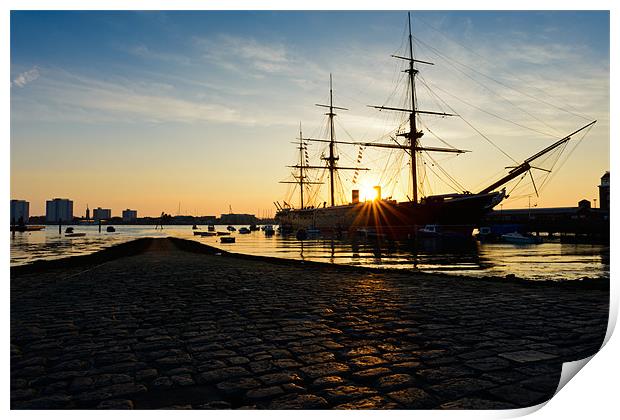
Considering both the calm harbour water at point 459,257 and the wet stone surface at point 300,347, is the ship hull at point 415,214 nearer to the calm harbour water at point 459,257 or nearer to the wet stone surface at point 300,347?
the calm harbour water at point 459,257

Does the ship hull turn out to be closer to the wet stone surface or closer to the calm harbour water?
the calm harbour water

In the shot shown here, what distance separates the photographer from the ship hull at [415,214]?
51750mm

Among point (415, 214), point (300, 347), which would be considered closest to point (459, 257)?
point (300, 347)

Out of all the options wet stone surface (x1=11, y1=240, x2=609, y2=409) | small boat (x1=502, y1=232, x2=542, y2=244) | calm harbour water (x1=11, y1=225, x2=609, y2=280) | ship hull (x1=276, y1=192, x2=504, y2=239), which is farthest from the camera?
ship hull (x1=276, y1=192, x2=504, y2=239)

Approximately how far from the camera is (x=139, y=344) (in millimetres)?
4988

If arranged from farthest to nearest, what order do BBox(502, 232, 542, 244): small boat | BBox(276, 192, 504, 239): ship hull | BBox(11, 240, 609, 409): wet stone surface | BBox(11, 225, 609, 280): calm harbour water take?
BBox(276, 192, 504, 239): ship hull, BBox(502, 232, 542, 244): small boat, BBox(11, 225, 609, 280): calm harbour water, BBox(11, 240, 609, 409): wet stone surface

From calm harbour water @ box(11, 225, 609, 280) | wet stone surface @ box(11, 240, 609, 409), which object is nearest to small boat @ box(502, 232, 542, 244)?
calm harbour water @ box(11, 225, 609, 280)

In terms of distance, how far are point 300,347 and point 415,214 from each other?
5398 cm

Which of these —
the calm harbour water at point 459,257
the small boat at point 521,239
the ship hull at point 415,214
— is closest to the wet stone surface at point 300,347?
the calm harbour water at point 459,257

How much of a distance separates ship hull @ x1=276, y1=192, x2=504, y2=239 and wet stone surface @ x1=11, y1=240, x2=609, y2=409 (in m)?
32.3

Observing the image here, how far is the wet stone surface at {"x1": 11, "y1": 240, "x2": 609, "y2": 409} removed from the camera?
3488 millimetres
